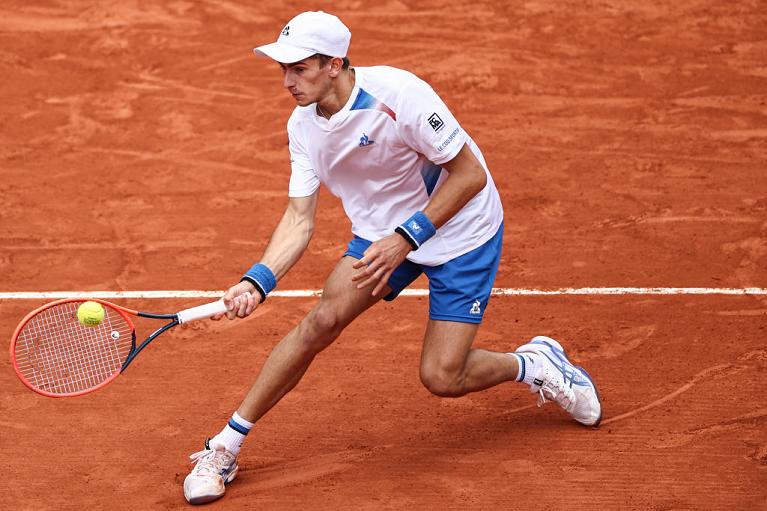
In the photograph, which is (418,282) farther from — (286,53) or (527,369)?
(286,53)

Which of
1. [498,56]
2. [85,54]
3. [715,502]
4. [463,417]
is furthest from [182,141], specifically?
[715,502]

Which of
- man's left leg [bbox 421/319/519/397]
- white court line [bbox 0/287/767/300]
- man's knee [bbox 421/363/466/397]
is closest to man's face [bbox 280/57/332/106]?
man's left leg [bbox 421/319/519/397]

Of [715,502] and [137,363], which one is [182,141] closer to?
[137,363]

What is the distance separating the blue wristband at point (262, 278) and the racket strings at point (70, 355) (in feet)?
2.40

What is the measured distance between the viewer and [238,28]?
11.5 m

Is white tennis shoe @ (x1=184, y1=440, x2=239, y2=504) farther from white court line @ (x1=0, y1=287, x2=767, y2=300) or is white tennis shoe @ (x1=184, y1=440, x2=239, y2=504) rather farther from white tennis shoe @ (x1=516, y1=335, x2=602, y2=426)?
white court line @ (x1=0, y1=287, x2=767, y2=300)

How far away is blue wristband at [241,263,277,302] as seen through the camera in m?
5.23

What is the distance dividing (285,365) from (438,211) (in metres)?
0.99

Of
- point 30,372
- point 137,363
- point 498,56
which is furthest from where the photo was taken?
point 498,56


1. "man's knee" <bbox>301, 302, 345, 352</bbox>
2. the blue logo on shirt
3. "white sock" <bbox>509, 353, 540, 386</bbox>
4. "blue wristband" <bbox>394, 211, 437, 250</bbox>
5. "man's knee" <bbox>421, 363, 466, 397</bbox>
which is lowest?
"white sock" <bbox>509, 353, 540, 386</bbox>

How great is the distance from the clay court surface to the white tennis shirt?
1121 millimetres

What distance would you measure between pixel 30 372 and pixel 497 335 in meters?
2.62

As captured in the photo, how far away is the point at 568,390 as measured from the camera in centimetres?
584

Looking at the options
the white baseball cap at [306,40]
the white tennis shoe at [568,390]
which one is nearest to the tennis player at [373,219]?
the white baseball cap at [306,40]
